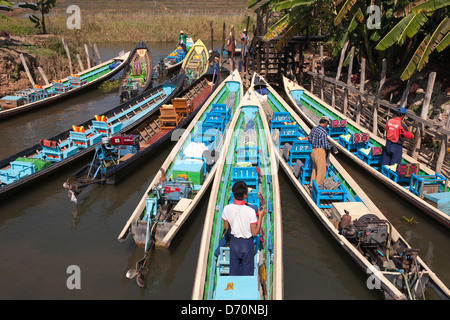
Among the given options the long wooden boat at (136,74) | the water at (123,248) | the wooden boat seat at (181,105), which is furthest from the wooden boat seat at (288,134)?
the long wooden boat at (136,74)

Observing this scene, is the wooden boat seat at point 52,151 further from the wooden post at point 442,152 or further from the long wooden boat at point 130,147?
the wooden post at point 442,152

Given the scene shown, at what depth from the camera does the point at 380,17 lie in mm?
14828

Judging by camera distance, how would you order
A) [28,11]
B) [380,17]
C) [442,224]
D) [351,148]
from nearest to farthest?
1. [442,224]
2. [351,148]
3. [380,17]
4. [28,11]

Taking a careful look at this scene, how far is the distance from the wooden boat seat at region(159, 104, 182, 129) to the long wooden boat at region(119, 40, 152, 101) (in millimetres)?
5737

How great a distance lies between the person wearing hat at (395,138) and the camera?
10430mm

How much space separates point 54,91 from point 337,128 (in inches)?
637

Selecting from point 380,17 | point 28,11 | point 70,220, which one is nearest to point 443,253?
point 70,220

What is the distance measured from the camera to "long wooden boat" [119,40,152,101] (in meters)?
20.5

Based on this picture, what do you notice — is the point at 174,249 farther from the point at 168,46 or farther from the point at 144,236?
the point at 168,46

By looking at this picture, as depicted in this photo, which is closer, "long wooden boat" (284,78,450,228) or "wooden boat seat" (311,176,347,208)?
"long wooden boat" (284,78,450,228)

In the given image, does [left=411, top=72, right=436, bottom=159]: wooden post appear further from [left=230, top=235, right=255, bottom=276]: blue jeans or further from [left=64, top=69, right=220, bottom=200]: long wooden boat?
[left=64, top=69, right=220, bottom=200]: long wooden boat

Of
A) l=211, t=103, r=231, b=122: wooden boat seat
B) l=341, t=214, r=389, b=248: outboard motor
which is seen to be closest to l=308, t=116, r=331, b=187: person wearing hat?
l=341, t=214, r=389, b=248: outboard motor

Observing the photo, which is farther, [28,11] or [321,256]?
[28,11]

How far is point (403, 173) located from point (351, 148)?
108 inches
